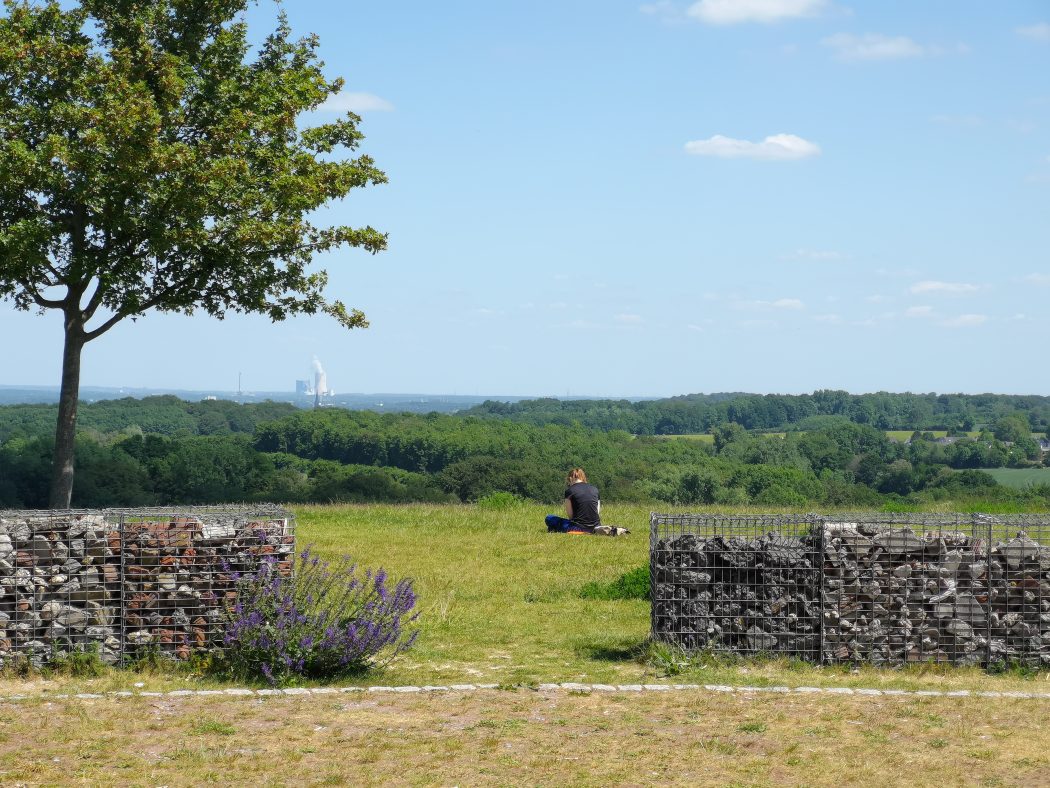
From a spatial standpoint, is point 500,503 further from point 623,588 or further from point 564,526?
point 623,588

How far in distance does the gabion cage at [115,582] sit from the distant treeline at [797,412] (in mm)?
69975

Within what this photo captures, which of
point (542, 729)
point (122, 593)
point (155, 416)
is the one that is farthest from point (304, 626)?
point (155, 416)

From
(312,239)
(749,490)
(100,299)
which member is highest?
(312,239)

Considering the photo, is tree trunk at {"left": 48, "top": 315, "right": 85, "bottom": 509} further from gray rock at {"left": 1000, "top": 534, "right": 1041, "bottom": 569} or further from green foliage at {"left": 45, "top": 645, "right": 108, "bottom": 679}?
gray rock at {"left": 1000, "top": 534, "right": 1041, "bottom": 569}

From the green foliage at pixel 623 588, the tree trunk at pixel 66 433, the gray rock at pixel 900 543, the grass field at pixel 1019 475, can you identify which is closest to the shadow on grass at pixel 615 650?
the gray rock at pixel 900 543

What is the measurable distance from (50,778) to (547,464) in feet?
159

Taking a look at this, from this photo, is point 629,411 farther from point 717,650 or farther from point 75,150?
point 717,650

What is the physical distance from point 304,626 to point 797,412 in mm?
82129

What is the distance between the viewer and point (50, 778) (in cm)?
699

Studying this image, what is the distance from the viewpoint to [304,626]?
379 inches

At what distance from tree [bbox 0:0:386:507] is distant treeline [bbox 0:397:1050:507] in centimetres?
869

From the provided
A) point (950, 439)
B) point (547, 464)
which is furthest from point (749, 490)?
point (950, 439)

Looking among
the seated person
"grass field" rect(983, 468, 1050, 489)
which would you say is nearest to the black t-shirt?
the seated person

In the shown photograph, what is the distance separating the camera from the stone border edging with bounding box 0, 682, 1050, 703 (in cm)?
905
